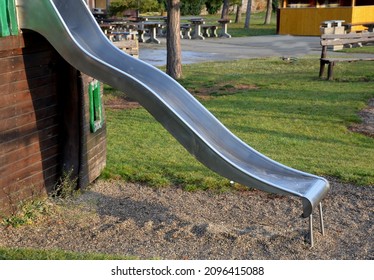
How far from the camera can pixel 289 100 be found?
12320mm

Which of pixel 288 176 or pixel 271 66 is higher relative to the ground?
pixel 288 176

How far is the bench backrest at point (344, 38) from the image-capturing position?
15203mm

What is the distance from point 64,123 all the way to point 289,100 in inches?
262

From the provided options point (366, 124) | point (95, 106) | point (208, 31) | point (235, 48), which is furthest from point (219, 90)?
point (208, 31)

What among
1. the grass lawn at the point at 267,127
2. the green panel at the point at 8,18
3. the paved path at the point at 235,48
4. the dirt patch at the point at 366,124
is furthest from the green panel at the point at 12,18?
the paved path at the point at 235,48

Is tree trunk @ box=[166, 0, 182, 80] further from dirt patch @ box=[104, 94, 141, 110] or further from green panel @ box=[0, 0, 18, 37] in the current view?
green panel @ box=[0, 0, 18, 37]

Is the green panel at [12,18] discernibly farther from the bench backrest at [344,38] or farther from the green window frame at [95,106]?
the bench backrest at [344,38]

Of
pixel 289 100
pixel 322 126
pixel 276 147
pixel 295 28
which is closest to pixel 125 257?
pixel 276 147

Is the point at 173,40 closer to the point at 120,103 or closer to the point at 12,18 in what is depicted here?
the point at 120,103

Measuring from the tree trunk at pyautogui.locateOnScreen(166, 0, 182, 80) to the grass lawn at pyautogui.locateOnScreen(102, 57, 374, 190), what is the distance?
1.29ft

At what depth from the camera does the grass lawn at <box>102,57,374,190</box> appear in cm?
757

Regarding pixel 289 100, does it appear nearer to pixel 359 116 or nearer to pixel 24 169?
pixel 359 116

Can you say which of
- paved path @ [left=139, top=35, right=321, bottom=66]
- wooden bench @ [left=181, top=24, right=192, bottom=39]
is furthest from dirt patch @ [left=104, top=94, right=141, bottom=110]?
wooden bench @ [left=181, top=24, right=192, bottom=39]

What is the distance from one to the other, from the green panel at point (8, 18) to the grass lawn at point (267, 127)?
2387mm
